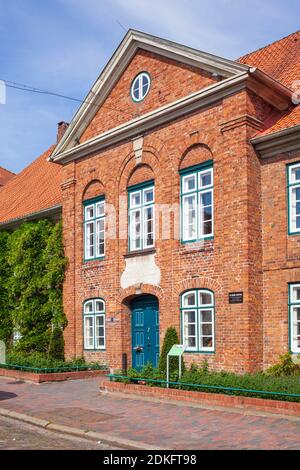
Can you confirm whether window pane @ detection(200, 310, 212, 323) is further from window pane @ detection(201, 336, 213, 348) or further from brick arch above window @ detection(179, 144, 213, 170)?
brick arch above window @ detection(179, 144, 213, 170)

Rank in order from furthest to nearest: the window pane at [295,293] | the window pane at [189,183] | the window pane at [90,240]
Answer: the window pane at [90,240] < the window pane at [189,183] < the window pane at [295,293]

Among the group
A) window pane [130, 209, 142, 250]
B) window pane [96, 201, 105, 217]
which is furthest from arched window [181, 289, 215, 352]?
window pane [96, 201, 105, 217]

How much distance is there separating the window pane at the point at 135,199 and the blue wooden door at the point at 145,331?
2964 millimetres

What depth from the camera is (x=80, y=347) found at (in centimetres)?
2127

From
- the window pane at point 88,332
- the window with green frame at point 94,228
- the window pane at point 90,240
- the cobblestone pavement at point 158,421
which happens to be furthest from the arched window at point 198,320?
the window pane at point 90,240

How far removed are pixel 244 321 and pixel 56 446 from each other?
6854 millimetres

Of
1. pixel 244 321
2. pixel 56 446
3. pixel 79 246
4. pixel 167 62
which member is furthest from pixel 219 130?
pixel 56 446

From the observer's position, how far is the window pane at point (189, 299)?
674 inches

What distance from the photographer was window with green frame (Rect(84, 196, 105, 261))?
2094 cm

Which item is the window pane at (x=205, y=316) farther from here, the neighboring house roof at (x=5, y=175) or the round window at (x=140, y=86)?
the neighboring house roof at (x=5, y=175)

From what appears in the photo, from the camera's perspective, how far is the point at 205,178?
678 inches

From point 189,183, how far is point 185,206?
26.6 inches

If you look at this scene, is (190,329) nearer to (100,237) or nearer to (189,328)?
(189,328)

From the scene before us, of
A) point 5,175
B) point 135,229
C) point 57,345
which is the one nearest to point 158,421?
point 135,229
